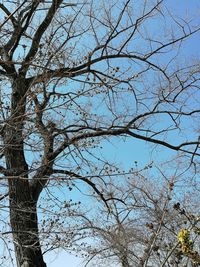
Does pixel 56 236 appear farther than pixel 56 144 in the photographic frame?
No

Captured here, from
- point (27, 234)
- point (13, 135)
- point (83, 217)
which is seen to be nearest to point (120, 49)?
point (83, 217)

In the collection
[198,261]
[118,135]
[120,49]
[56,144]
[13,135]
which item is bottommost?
[198,261]

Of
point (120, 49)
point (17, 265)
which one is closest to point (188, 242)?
point (17, 265)

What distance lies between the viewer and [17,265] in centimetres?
735

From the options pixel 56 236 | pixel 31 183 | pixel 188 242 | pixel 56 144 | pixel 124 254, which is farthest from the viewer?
pixel 124 254

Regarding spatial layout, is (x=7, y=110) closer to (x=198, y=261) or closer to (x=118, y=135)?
(x=198, y=261)

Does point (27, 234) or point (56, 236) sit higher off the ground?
point (27, 234)

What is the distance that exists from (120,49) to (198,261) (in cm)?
495

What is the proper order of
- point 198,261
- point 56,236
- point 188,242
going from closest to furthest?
1. point 188,242
2. point 198,261
3. point 56,236

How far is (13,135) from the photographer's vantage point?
4.70 metres

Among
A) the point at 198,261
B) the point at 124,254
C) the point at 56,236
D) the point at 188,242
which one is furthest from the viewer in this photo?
the point at 124,254

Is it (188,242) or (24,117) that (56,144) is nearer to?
(24,117)

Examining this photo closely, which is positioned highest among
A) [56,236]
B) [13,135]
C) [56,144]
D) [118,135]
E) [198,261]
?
[118,135]

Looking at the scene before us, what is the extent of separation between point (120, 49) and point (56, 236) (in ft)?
13.2
